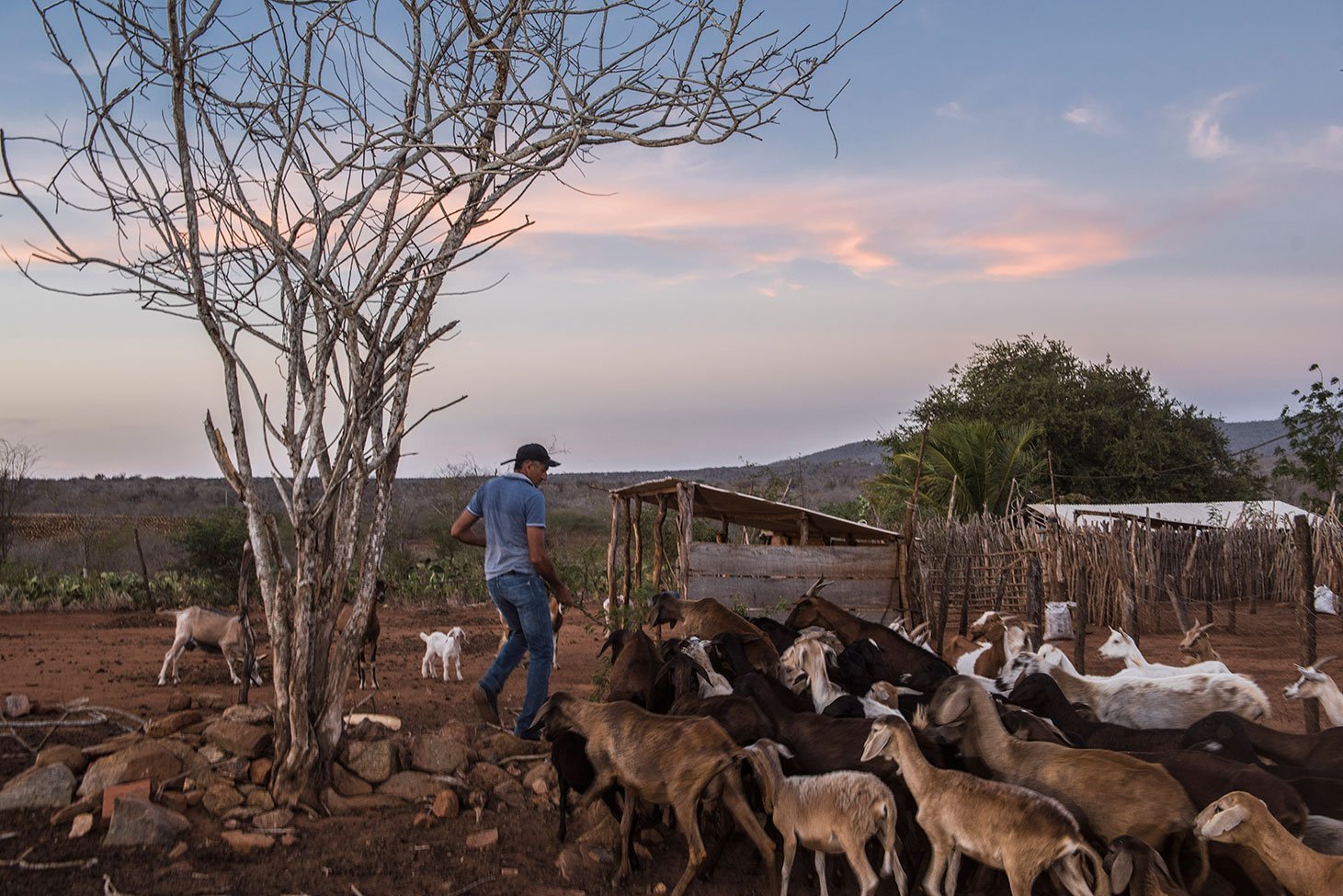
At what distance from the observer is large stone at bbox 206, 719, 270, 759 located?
622 centimetres

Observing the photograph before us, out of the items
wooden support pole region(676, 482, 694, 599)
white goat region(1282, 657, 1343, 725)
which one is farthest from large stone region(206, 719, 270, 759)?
white goat region(1282, 657, 1343, 725)

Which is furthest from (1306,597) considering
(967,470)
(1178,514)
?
(1178,514)

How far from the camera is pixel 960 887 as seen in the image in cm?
535

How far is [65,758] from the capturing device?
6094 mm

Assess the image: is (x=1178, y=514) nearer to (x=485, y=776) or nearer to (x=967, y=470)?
(x=967, y=470)

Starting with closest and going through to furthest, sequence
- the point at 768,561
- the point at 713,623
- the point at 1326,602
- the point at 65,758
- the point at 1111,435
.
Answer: the point at 65,758 < the point at 713,623 < the point at 768,561 < the point at 1326,602 < the point at 1111,435

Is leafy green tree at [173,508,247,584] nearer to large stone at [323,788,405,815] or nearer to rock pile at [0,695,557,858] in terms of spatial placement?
rock pile at [0,695,557,858]

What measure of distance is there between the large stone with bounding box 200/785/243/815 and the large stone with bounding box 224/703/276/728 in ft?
1.63

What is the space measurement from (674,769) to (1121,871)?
202cm

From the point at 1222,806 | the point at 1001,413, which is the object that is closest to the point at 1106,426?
the point at 1001,413

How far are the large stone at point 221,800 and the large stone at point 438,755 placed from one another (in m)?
1.02

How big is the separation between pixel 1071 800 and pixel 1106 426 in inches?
1314

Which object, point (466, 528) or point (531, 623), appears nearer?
point (531, 623)

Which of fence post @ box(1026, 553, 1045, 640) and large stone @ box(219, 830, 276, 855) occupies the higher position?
fence post @ box(1026, 553, 1045, 640)
